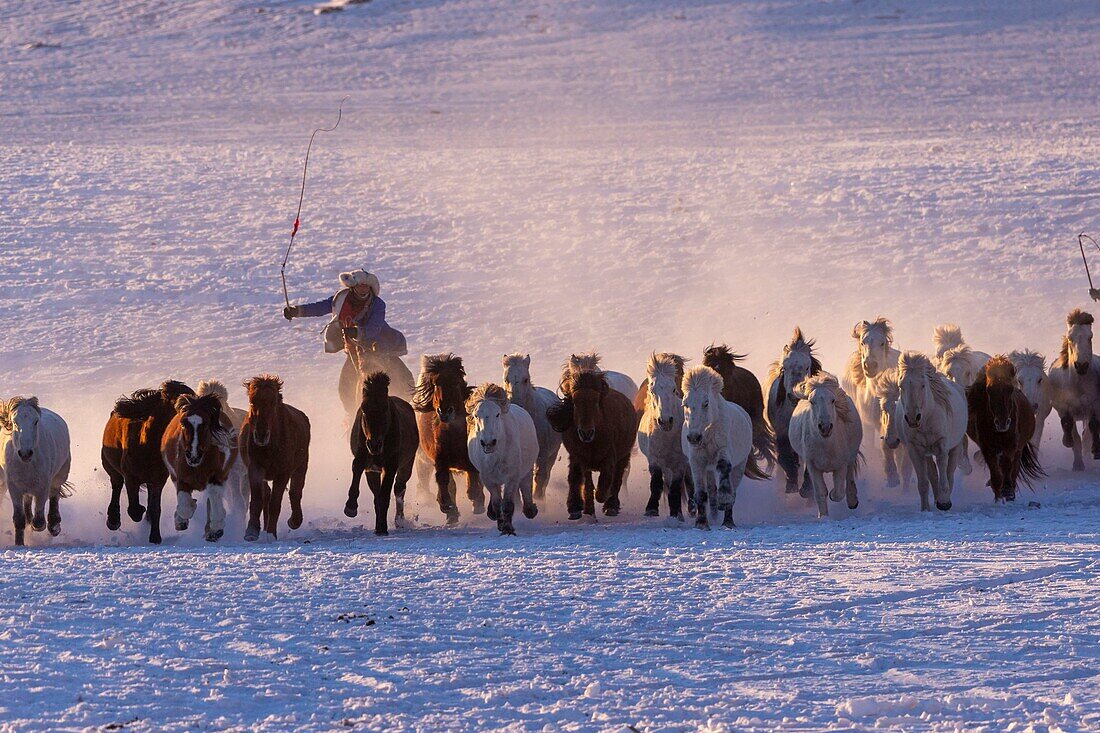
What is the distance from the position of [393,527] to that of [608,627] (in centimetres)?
502

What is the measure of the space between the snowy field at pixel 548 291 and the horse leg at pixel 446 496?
408mm

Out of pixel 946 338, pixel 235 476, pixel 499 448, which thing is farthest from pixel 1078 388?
pixel 235 476

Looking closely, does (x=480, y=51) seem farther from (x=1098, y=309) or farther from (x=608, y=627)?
(x=608, y=627)

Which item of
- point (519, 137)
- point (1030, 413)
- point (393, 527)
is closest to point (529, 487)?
point (393, 527)

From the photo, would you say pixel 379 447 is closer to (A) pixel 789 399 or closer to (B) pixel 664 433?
(B) pixel 664 433

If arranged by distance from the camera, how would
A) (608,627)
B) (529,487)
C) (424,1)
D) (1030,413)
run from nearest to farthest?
(608,627)
(529,487)
(1030,413)
(424,1)

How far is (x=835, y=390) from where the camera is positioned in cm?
1307

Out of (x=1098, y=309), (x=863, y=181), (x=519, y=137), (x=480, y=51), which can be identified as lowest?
(x=1098, y=309)

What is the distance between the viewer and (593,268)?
26766mm

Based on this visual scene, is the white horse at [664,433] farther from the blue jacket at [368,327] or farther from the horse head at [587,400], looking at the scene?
the blue jacket at [368,327]

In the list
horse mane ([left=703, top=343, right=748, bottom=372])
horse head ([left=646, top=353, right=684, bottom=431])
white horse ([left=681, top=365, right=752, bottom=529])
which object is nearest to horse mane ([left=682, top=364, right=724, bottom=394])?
white horse ([left=681, top=365, right=752, bottom=529])

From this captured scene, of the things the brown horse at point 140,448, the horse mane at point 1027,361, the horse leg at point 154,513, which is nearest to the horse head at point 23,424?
the brown horse at point 140,448

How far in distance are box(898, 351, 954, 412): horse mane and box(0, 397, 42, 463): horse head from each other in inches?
270

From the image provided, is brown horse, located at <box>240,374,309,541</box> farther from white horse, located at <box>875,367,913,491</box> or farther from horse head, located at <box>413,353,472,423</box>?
white horse, located at <box>875,367,913,491</box>
